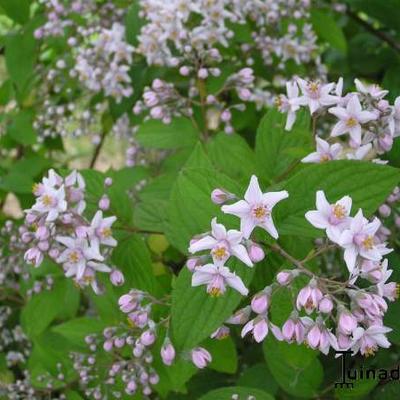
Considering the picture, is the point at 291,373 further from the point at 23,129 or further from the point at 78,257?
the point at 23,129

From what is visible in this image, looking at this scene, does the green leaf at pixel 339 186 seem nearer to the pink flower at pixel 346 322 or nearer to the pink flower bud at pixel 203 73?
the pink flower at pixel 346 322

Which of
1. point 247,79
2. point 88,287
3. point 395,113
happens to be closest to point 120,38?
point 247,79

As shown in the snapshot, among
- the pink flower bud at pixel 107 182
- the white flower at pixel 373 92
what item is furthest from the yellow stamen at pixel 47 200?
the white flower at pixel 373 92

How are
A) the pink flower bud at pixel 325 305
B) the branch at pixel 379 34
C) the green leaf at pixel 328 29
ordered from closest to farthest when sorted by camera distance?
the pink flower bud at pixel 325 305 < the green leaf at pixel 328 29 < the branch at pixel 379 34

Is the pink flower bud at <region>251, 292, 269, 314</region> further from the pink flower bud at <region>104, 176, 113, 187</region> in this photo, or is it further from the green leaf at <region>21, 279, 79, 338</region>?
the green leaf at <region>21, 279, 79, 338</region>

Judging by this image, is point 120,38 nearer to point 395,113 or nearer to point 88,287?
point 88,287
